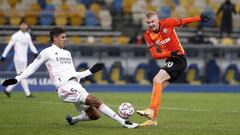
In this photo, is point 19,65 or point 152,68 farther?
point 152,68

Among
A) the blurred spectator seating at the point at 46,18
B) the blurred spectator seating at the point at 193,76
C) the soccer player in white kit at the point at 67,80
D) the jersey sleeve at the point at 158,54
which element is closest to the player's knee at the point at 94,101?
Result: the soccer player in white kit at the point at 67,80

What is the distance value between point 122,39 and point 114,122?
15.8m

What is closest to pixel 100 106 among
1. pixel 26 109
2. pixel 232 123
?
pixel 232 123

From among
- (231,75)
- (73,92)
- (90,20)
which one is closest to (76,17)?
(90,20)

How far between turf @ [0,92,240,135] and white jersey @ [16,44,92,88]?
0.89m

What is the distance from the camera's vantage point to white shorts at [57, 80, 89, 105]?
11.5 m

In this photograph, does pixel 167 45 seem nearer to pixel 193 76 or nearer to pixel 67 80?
pixel 67 80

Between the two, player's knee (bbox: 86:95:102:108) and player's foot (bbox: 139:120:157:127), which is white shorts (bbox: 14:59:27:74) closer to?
player's foot (bbox: 139:120:157:127)

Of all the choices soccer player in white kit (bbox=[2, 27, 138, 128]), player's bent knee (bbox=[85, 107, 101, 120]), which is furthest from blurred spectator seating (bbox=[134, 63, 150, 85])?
player's bent knee (bbox=[85, 107, 101, 120])

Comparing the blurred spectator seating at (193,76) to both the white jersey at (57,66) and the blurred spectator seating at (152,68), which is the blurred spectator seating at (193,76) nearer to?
the blurred spectator seating at (152,68)

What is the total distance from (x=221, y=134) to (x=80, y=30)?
1974 cm

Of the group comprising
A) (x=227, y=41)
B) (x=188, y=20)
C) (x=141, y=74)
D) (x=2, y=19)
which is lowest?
(x=141, y=74)

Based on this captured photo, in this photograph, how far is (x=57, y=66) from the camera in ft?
38.8

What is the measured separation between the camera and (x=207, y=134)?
10773 millimetres
